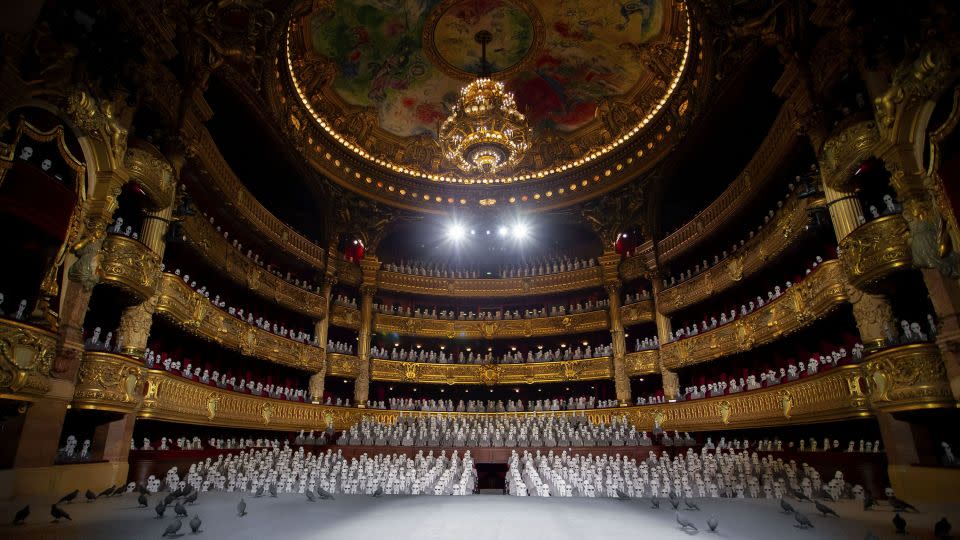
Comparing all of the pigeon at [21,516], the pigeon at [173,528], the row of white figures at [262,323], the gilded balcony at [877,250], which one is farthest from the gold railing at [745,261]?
the row of white figures at [262,323]

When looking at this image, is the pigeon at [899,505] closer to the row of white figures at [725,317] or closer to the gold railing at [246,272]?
the row of white figures at [725,317]

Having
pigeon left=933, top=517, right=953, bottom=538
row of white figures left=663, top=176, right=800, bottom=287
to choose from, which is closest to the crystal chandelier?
row of white figures left=663, top=176, right=800, bottom=287

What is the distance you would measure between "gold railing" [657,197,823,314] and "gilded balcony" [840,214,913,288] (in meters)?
2.43

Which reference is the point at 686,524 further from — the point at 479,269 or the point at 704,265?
the point at 479,269

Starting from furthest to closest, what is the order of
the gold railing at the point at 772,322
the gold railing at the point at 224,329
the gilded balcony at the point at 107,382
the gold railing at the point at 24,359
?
the gold railing at the point at 224,329, the gold railing at the point at 772,322, the gilded balcony at the point at 107,382, the gold railing at the point at 24,359

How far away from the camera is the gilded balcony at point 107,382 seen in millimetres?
8766

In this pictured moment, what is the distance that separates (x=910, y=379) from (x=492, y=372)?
16.6 m

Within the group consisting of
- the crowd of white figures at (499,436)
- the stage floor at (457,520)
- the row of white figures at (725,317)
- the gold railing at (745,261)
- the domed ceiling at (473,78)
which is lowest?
the stage floor at (457,520)

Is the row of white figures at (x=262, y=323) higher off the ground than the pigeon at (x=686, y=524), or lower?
higher

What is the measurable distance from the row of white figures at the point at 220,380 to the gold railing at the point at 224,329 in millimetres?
987

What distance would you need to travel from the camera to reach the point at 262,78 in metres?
16.1

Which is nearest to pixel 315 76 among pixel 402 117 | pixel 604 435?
pixel 402 117

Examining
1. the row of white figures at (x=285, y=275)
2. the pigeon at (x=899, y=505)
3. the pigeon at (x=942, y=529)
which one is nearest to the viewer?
the pigeon at (x=942, y=529)

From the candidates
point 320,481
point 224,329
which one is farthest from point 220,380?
point 320,481
